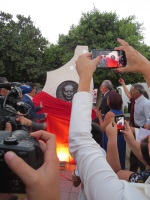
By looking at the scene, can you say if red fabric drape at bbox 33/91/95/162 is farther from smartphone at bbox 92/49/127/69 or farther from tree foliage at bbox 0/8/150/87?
tree foliage at bbox 0/8/150/87

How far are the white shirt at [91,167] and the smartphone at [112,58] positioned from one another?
63cm

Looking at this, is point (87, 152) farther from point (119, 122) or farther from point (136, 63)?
point (119, 122)

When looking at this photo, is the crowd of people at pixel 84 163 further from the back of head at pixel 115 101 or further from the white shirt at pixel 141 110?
the white shirt at pixel 141 110

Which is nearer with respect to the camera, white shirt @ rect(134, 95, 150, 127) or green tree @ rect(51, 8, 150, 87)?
white shirt @ rect(134, 95, 150, 127)

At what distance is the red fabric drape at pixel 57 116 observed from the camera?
5.10 meters

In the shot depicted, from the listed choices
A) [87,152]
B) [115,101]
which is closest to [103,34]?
[115,101]

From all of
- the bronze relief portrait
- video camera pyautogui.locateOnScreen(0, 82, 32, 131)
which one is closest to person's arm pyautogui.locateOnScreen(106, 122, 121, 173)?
video camera pyautogui.locateOnScreen(0, 82, 32, 131)

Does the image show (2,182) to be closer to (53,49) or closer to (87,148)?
(87,148)

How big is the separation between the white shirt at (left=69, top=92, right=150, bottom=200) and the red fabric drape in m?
4.02

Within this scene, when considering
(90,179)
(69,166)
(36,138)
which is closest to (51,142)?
(36,138)

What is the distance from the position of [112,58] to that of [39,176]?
4.01ft

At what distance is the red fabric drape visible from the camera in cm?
510

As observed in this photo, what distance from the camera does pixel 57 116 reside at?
5.14 m

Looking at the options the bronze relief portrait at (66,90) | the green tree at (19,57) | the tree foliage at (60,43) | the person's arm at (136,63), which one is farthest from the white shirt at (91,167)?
the green tree at (19,57)
